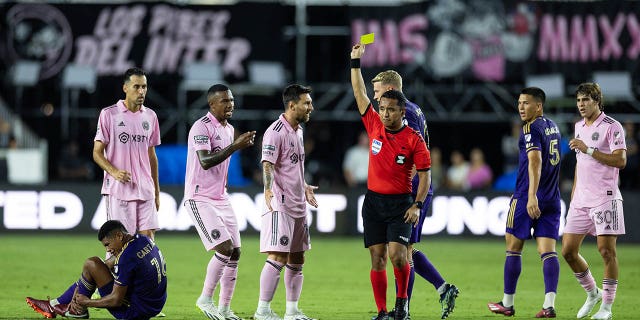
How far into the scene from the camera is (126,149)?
39.8 feet

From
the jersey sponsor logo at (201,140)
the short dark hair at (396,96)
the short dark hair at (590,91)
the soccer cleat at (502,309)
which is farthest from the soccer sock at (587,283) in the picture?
the jersey sponsor logo at (201,140)

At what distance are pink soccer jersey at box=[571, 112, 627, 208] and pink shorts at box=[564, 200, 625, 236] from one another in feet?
0.21

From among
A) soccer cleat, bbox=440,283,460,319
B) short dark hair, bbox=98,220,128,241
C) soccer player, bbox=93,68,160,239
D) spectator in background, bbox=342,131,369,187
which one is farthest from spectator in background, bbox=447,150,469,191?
short dark hair, bbox=98,220,128,241

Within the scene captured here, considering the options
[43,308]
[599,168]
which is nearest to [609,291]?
[599,168]

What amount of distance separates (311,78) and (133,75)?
17.2 metres

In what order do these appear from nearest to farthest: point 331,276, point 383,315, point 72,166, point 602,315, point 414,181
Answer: point 383,315 → point 414,181 → point 602,315 → point 331,276 → point 72,166

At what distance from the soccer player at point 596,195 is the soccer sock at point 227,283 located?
3.64 metres

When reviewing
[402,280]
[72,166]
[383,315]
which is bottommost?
[383,315]

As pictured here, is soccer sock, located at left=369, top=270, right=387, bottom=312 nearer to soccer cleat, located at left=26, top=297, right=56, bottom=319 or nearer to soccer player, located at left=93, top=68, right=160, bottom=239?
soccer player, located at left=93, top=68, right=160, bottom=239

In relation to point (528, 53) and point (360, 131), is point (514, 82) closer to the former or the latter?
point (528, 53)

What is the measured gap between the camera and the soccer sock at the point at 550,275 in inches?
477

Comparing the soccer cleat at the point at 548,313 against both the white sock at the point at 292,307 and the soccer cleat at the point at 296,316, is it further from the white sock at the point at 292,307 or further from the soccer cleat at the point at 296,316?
the white sock at the point at 292,307

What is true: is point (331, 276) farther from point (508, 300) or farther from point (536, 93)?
point (536, 93)

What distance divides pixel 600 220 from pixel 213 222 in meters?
4.15
